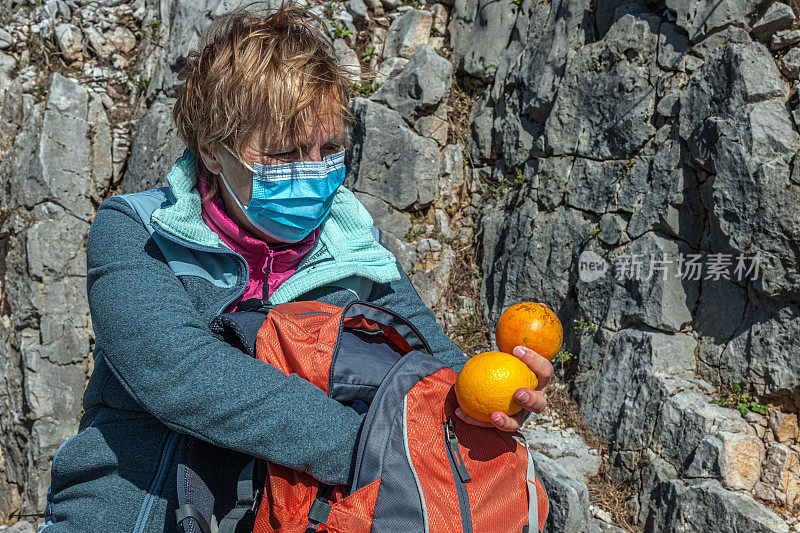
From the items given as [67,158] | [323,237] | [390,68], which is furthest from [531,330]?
[67,158]

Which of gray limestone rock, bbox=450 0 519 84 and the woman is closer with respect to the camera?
the woman

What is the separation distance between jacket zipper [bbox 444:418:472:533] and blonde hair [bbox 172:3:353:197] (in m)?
0.98

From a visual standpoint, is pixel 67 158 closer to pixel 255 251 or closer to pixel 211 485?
pixel 255 251

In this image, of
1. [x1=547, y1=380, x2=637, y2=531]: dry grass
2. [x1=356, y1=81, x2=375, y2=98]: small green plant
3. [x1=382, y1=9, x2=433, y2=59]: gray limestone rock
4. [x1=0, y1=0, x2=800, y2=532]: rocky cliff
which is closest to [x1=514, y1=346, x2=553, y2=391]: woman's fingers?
[x1=0, y1=0, x2=800, y2=532]: rocky cliff

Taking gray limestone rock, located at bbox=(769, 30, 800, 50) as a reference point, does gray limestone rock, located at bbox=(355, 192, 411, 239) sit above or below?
below

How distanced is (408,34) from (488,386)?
5.07m

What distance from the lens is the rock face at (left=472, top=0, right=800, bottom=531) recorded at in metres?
3.28

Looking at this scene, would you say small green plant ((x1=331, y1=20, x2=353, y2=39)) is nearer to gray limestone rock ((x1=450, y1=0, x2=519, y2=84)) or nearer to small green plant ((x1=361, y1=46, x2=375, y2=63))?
small green plant ((x1=361, y1=46, x2=375, y2=63))

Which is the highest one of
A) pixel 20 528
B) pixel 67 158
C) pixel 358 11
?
pixel 358 11

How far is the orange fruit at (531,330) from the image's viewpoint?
150cm

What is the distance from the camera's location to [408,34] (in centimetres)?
561

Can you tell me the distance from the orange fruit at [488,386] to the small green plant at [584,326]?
2.95 meters

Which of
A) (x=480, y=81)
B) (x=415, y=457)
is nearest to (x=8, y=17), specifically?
(x=480, y=81)

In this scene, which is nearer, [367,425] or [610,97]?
[367,425]
